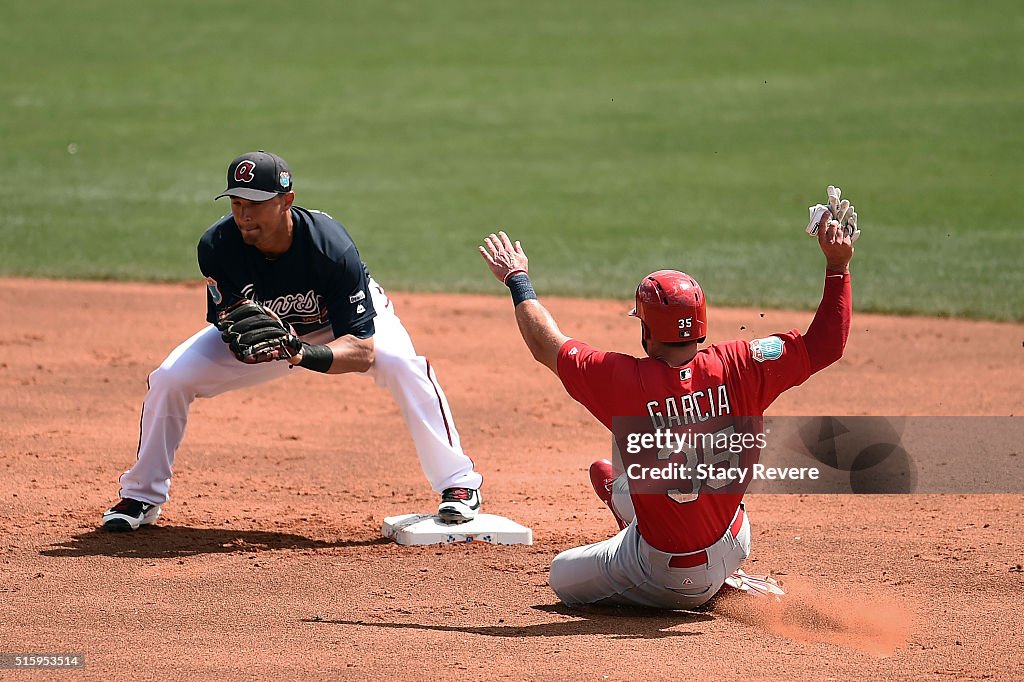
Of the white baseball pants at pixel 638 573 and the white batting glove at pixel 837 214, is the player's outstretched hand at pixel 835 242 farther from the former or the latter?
the white baseball pants at pixel 638 573

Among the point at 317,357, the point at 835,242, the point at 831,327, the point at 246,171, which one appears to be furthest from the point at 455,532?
the point at 835,242

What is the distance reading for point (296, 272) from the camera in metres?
5.92

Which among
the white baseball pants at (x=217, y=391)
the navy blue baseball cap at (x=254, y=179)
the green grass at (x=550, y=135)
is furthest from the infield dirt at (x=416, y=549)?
the green grass at (x=550, y=135)

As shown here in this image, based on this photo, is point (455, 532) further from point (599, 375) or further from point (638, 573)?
point (599, 375)

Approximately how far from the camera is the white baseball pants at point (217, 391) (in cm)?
601

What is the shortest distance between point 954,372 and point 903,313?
2123mm

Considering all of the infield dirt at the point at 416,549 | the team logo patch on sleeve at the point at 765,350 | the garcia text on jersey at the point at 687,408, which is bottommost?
the infield dirt at the point at 416,549

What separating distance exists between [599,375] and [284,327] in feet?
5.59

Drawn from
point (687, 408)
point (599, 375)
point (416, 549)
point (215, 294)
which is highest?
point (215, 294)

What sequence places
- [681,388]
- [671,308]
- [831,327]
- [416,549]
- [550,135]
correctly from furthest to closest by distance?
[550,135] < [416,549] < [831,327] < [681,388] < [671,308]

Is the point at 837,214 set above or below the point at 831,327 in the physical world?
above

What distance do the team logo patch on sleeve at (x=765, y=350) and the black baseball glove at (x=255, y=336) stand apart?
1.98 meters

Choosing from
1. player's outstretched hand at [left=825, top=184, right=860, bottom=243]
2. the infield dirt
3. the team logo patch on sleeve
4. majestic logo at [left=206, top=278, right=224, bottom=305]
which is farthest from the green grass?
the team logo patch on sleeve

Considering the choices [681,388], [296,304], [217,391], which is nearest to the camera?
[681,388]
